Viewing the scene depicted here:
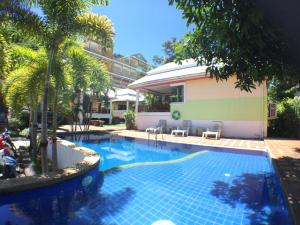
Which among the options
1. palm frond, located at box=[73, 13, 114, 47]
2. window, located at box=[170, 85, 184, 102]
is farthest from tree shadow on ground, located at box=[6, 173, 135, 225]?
window, located at box=[170, 85, 184, 102]

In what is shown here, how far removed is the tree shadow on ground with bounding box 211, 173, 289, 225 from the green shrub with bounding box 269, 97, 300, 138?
30.1ft

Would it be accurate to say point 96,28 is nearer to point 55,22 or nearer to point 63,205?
point 55,22

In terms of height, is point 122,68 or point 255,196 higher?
point 122,68

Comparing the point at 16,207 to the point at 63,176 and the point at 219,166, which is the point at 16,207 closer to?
the point at 63,176

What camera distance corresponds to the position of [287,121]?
14.9m

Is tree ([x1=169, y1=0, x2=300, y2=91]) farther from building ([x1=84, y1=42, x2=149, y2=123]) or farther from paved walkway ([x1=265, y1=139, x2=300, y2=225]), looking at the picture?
building ([x1=84, y1=42, x2=149, y2=123])

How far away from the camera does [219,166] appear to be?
8.65m

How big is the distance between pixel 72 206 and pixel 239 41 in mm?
4833

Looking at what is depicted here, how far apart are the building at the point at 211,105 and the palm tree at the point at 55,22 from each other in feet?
33.5

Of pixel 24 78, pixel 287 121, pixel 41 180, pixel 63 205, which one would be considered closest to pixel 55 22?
pixel 24 78

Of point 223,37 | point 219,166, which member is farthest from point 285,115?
point 223,37

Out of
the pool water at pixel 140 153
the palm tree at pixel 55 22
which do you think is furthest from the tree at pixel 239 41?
the pool water at pixel 140 153

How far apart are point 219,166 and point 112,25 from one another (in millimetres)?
6429

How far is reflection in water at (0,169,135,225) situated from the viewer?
419 cm
